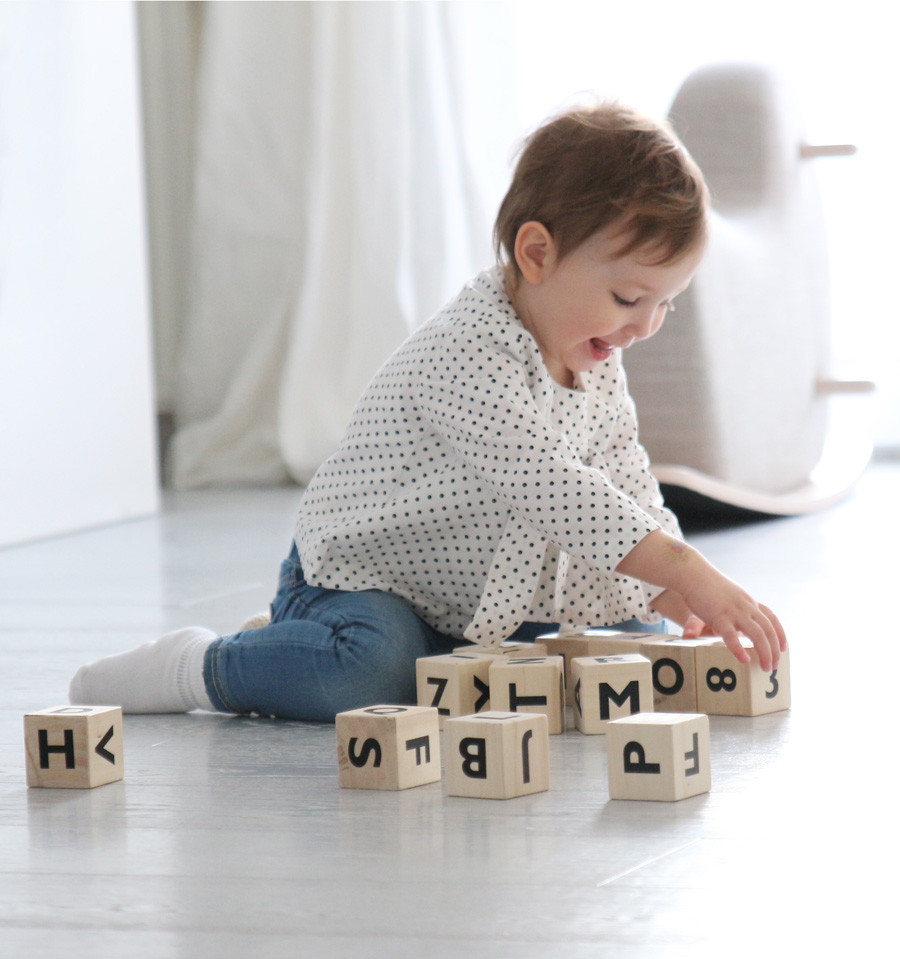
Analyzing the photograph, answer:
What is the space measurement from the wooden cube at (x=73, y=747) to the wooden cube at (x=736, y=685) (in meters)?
0.47

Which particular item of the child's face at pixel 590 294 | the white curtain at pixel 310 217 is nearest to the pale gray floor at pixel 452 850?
the child's face at pixel 590 294

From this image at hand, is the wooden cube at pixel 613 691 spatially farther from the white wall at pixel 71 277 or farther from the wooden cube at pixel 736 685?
the white wall at pixel 71 277

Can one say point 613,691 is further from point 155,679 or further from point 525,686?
point 155,679

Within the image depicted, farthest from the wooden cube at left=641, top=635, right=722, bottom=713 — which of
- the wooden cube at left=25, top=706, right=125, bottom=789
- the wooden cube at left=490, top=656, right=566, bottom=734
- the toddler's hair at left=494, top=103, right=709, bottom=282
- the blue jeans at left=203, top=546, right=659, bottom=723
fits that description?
the wooden cube at left=25, top=706, right=125, bottom=789

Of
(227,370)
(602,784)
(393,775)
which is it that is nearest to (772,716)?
(602,784)

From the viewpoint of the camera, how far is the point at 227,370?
3.51 metres

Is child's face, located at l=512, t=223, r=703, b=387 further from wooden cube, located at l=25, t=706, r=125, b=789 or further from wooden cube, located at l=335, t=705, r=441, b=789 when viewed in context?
wooden cube, located at l=25, t=706, r=125, b=789

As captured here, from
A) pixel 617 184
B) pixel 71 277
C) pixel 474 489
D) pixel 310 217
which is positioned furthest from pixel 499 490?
pixel 310 217

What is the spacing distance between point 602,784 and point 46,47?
2047 millimetres

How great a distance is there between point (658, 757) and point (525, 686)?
8.6 inches

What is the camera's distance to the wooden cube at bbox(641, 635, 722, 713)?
120cm

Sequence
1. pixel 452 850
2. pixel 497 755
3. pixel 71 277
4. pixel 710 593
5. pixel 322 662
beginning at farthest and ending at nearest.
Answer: pixel 71 277, pixel 322 662, pixel 710 593, pixel 497 755, pixel 452 850

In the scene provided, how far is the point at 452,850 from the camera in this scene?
85 cm

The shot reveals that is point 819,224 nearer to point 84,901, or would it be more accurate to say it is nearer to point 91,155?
point 91,155
